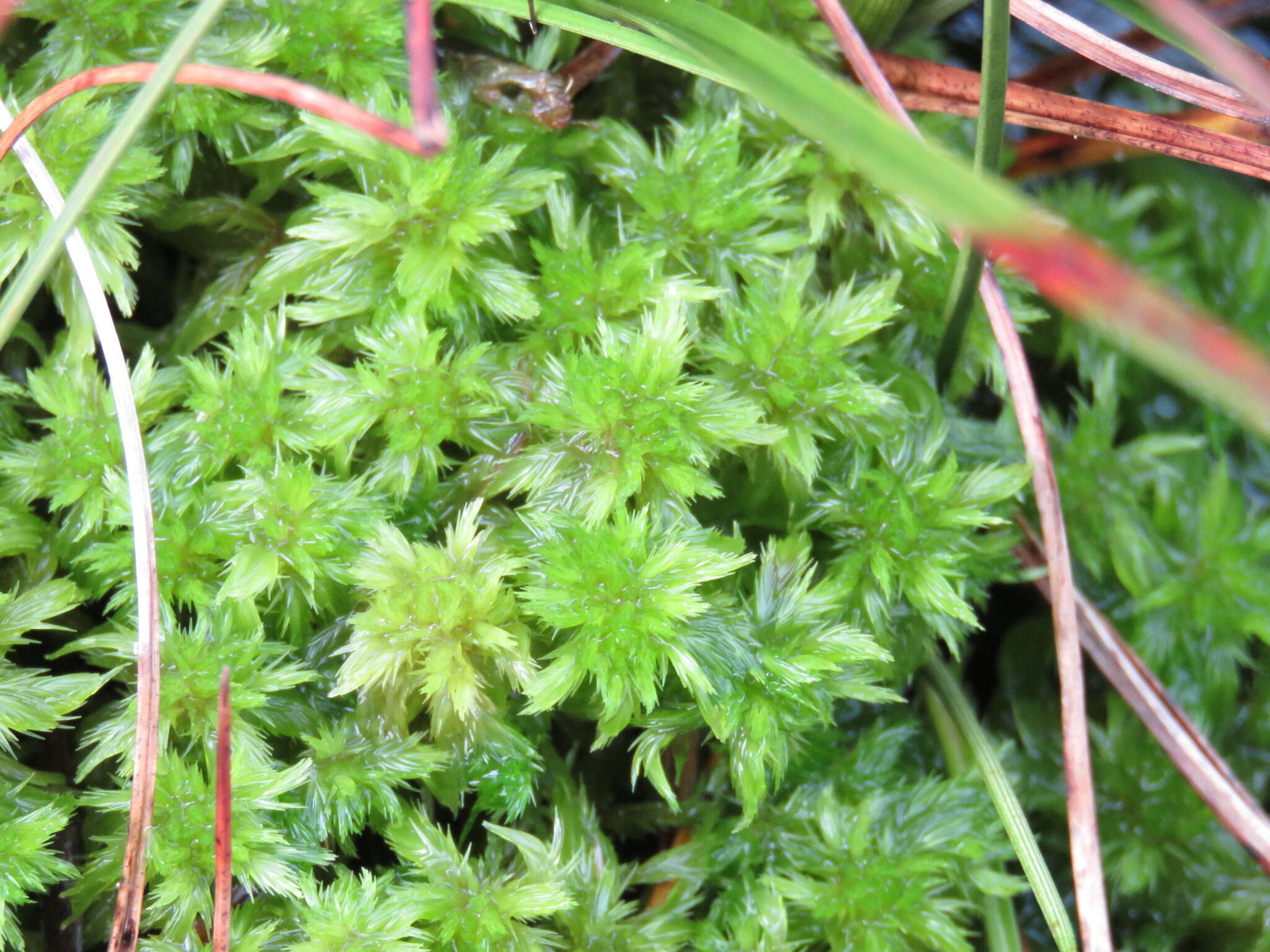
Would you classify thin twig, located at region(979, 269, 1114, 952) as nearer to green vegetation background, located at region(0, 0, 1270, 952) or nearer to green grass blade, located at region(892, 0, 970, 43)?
green vegetation background, located at region(0, 0, 1270, 952)

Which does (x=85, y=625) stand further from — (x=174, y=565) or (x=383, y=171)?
(x=383, y=171)

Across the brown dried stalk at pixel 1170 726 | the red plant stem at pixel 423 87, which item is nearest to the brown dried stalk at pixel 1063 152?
the brown dried stalk at pixel 1170 726

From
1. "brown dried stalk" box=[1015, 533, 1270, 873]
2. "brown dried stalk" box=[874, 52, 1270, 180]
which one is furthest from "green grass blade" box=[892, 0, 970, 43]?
"brown dried stalk" box=[1015, 533, 1270, 873]

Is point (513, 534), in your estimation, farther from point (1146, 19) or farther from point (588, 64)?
point (1146, 19)

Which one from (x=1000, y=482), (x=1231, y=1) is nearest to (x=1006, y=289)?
(x=1000, y=482)

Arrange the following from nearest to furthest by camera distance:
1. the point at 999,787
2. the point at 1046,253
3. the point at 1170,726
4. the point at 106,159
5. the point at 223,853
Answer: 1. the point at 1046,253
2. the point at 106,159
3. the point at 223,853
4. the point at 999,787
5. the point at 1170,726

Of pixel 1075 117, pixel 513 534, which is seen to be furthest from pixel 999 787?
pixel 1075 117

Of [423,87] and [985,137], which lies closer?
[423,87]
